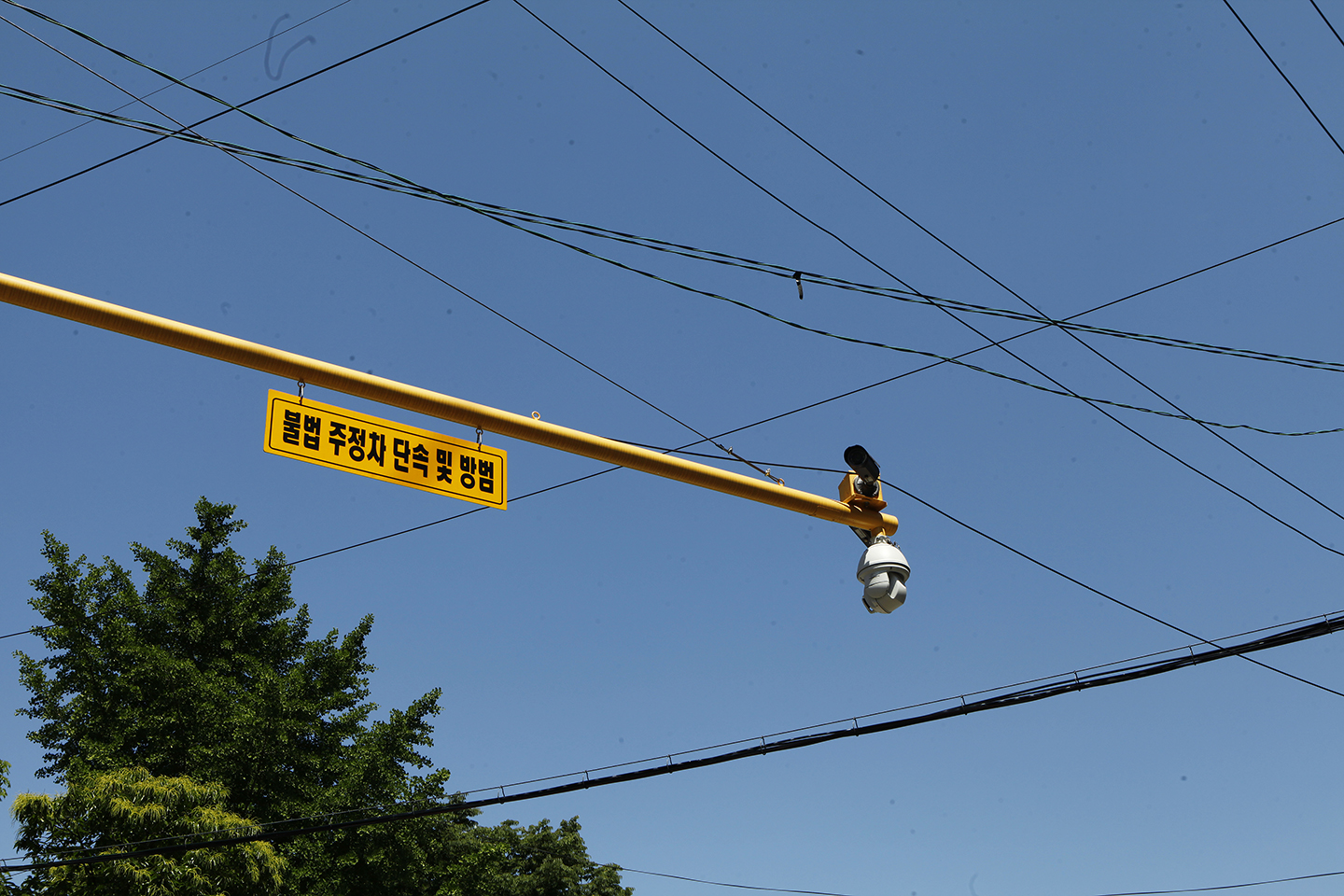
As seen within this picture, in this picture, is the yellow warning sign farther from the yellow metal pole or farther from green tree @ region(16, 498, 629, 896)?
green tree @ region(16, 498, 629, 896)

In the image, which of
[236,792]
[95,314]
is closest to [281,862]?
[236,792]

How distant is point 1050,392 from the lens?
13.6 metres

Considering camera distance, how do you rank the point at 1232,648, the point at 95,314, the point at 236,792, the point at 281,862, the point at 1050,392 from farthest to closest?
the point at 236,792 → the point at 281,862 → the point at 1050,392 → the point at 1232,648 → the point at 95,314

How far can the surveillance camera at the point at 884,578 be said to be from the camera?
9.11 metres

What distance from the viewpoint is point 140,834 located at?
22797 mm

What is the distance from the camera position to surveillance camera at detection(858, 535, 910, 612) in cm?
911

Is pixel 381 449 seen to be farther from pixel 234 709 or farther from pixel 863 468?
pixel 234 709

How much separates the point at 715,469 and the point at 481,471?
1.71 m

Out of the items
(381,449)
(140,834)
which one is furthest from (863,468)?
(140,834)

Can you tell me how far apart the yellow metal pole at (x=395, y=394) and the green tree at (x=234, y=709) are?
2102 cm

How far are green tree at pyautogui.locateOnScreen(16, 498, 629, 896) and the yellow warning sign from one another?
20.5m

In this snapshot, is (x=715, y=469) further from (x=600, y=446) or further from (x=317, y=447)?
(x=317, y=447)

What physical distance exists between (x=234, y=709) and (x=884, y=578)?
75.1 ft

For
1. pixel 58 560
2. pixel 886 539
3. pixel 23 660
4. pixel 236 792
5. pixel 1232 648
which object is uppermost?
pixel 58 560
